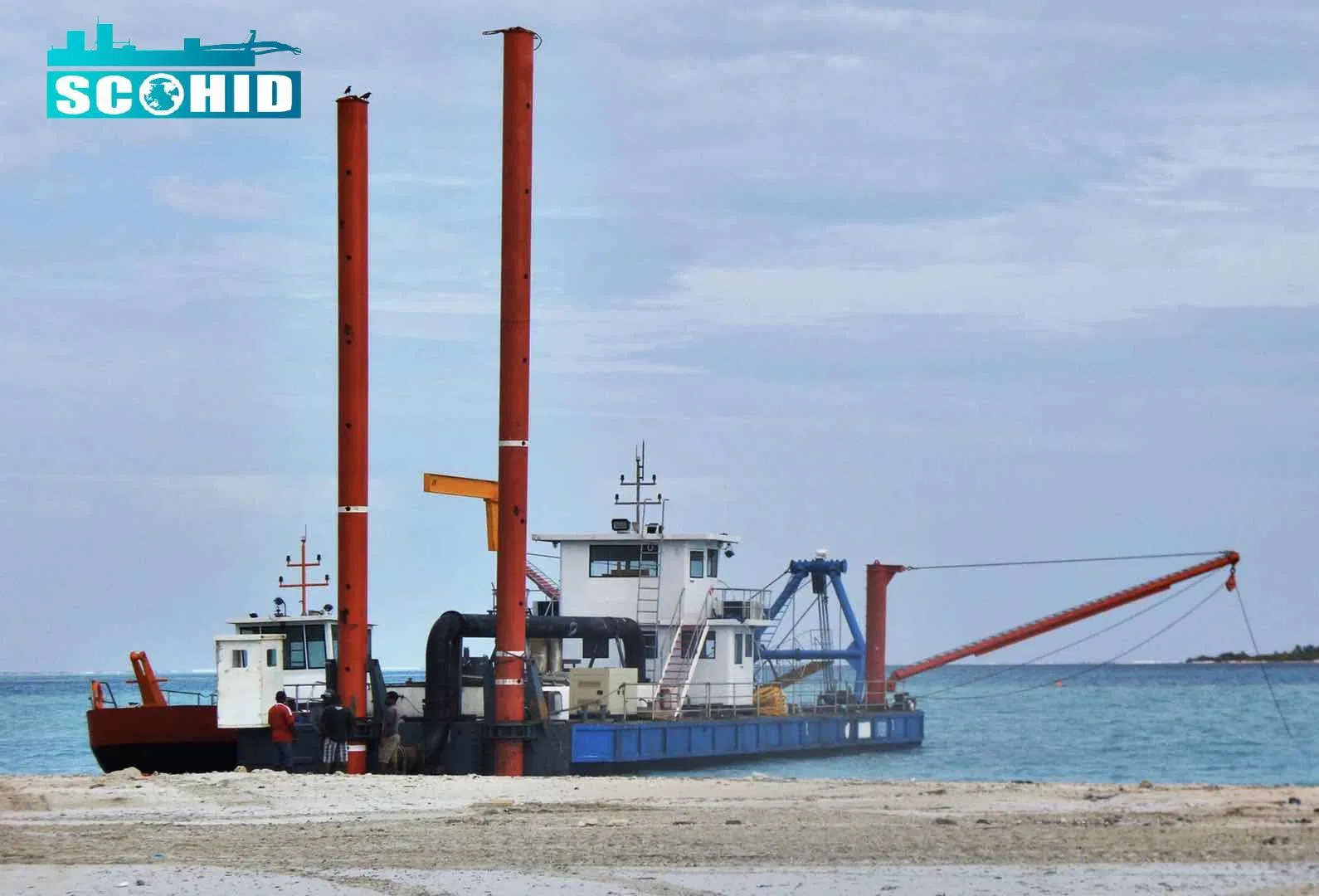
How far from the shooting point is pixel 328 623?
35719mm

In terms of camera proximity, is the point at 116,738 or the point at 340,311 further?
the point at 116,738

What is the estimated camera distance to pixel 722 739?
39.5 metres

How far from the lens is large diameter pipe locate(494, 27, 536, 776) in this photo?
3183cm

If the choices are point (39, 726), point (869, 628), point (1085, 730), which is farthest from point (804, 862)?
point (39, 726)

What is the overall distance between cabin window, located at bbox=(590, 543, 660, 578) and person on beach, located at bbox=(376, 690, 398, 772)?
9.03 meters

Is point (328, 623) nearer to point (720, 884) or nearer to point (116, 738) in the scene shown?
point (116, 738)

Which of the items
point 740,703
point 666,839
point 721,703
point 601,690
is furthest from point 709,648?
point 666,839

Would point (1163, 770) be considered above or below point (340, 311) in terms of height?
below

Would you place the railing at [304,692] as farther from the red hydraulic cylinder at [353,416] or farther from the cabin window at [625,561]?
the cabin window at [625,561]

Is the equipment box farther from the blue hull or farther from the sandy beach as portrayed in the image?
the sandy beach

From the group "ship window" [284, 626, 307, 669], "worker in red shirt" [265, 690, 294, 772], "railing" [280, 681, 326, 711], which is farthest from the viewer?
"ship window" [284, 626, 307, 669]

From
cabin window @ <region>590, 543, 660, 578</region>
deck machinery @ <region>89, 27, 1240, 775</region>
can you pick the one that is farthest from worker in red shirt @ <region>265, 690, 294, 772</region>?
cabin window @ <region>590, 543, 660, 578</region>

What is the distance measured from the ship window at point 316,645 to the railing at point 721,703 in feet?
14.9

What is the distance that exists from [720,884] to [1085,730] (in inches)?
2291
